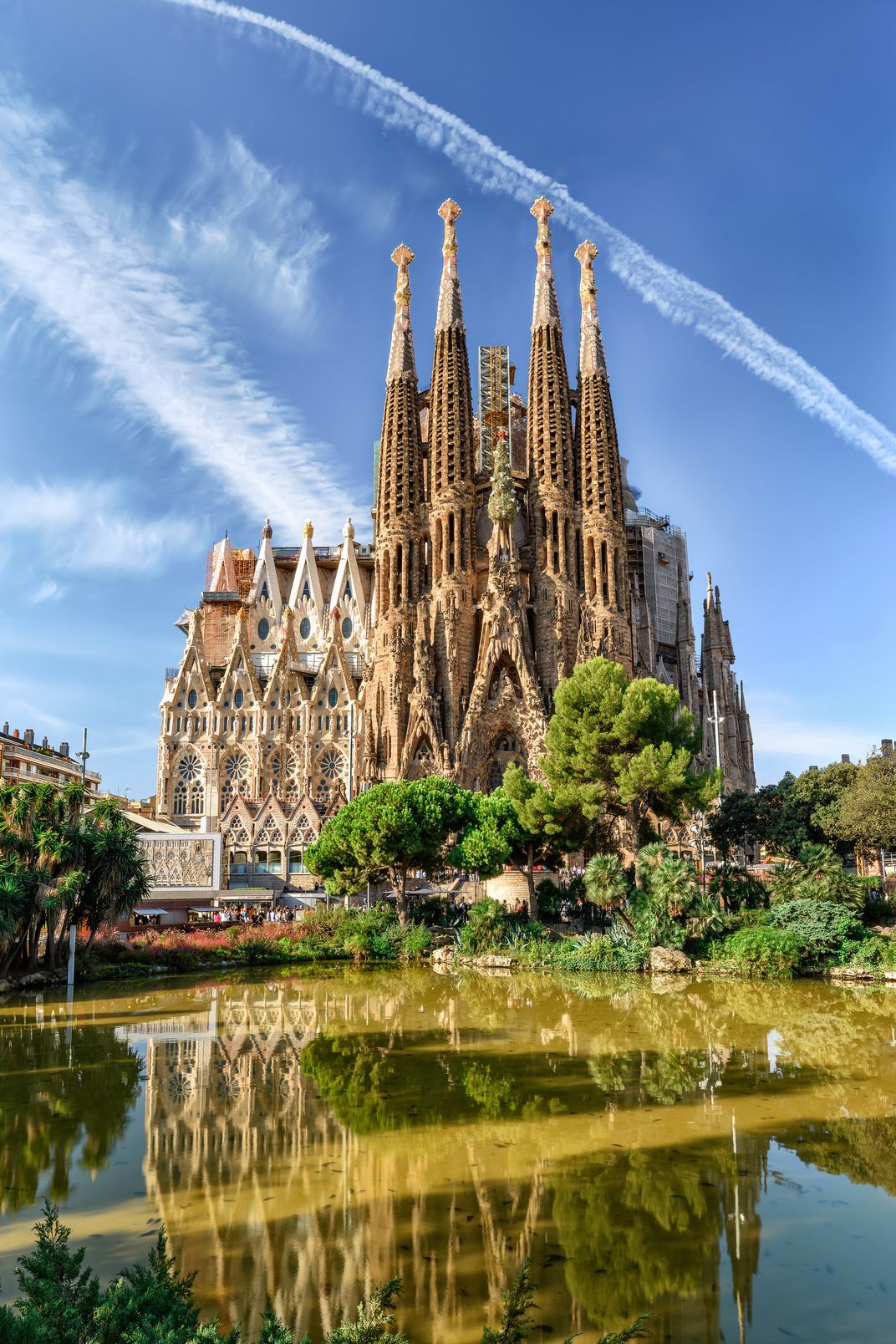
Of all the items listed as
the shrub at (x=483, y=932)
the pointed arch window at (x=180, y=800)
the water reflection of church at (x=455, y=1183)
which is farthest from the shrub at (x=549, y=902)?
the pointed arch window at (x=180, y=800)

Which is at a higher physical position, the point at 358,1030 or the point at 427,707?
the point at 427,707

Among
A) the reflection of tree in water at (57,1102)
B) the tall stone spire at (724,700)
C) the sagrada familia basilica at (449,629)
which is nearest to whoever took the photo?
the reflection of tree in water at (57,1102)

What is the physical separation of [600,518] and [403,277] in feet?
59.2

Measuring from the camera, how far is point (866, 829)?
93.1ft

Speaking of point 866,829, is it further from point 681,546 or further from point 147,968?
point 681,546

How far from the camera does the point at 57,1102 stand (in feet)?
32.3

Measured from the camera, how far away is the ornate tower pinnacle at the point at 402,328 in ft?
160

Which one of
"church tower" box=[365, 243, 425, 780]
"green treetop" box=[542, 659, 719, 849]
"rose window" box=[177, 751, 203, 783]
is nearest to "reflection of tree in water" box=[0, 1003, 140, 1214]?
"green treetop" box=[542, 659, 719, 849]

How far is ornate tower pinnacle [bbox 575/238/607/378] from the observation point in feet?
159

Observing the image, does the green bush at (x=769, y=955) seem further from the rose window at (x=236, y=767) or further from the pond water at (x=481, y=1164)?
the rose window at (x=236, y=767)

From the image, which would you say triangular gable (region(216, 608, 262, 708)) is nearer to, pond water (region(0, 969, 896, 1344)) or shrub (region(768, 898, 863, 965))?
shrub (region(768, 898, 863, 965))

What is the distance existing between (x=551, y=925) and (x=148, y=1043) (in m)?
17.0

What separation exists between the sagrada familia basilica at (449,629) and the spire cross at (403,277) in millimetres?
102

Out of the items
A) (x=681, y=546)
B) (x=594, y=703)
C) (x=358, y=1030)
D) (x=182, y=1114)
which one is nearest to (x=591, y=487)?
(x=681, y=546)
